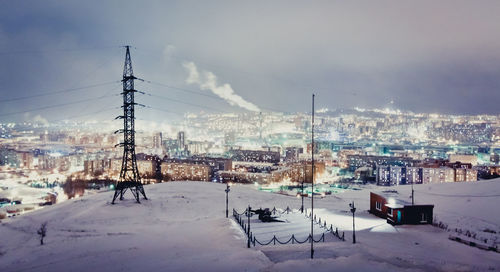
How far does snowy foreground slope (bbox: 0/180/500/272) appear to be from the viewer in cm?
1209

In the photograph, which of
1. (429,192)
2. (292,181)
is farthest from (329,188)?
(429,192)

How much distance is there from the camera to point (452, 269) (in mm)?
11906

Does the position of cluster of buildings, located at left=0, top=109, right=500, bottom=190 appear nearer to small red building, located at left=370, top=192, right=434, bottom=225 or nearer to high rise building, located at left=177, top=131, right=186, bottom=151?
high rise building, located at left=177, top=131, right=186, bottom=151

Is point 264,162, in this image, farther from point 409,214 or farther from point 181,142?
point 409,214

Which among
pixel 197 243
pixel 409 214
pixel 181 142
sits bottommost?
pixel 197 243

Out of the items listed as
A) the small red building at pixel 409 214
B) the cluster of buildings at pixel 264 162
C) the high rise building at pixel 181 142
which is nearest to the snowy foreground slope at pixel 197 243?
the small red building at pixel 409 214

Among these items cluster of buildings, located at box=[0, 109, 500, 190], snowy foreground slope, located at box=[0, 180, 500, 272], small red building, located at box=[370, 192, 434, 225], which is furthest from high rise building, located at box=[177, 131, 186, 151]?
small red building, located at box=[370, 192, 434, 225]

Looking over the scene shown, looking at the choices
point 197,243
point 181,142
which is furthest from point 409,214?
point 181,142

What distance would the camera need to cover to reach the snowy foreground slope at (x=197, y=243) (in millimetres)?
12086

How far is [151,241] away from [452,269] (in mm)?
11526

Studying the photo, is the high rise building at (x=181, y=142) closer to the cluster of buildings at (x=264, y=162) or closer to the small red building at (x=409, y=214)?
the cluster of buildings at (x=264, y=162)

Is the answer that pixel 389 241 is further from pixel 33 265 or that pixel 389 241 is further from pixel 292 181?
pixel 292 181

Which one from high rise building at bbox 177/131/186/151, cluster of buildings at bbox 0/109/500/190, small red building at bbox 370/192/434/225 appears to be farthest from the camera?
high rise building at bbox 177/131/186/151

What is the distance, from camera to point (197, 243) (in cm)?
1487
